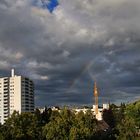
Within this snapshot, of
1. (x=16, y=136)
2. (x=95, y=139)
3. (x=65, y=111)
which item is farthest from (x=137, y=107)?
(x=16, y=136)

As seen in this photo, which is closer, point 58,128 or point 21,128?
point 58,128

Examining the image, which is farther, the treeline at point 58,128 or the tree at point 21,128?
the tree at point 21,128

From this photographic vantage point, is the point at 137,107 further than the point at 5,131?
Yes

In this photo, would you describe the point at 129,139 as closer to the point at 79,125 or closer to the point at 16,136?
the point at 79,125

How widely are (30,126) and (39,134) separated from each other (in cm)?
366

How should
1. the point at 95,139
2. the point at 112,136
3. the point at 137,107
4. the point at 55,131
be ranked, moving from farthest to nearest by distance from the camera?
the point at 137,107 < the point at 112,136 < the point at 95,139 < the point at 55,131

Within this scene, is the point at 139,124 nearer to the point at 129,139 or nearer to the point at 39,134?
the point at 129,139

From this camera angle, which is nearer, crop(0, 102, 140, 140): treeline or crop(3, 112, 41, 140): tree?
crop(0, 102, 140, 140): treeline

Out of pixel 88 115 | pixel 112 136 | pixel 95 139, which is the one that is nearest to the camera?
pixel 88 115

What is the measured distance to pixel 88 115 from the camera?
118375mm

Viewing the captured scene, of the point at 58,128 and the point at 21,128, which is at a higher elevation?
the point at 21,128

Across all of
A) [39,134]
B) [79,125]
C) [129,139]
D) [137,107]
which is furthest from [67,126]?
[137,107]

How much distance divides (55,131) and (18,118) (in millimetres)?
13028

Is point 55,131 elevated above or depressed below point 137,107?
below
